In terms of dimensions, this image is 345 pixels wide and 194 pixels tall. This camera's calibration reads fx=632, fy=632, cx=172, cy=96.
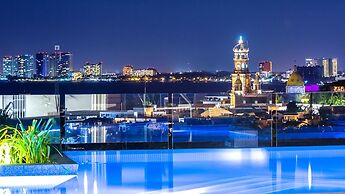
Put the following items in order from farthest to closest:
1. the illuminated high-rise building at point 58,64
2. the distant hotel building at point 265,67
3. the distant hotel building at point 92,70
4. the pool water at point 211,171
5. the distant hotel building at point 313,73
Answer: the distant hotel building at point 92,70, the illuminated high-rise building at point 58,64, the distant hotel building at point 313,73, the distant hotel building at point 265,67, the pool water at point 211,171

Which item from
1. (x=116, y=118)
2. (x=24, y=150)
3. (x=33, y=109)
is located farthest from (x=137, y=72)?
(x=24, y=150)

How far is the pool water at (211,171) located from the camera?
5.41 metres

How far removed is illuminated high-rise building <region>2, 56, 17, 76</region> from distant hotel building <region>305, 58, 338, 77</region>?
634 inches

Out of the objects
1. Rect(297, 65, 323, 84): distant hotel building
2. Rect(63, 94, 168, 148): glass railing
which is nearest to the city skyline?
Rect(297, 65, 323, 84): distant hotel building

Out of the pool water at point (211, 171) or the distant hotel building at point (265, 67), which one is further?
the distant hotel building at point (265, 67)

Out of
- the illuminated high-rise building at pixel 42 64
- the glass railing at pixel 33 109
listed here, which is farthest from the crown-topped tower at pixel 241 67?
the illuminated high-rise building at pixel 42 64

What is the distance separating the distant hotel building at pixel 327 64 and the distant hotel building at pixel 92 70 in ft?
38.7

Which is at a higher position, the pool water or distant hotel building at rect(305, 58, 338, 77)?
distant hotel building at rect(305, 58, 338, 77)

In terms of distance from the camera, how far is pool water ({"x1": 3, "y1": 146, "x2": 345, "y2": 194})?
5414 millimetres

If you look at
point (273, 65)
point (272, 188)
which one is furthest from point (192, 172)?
point (273, 65)

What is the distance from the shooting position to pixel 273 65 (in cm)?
2447

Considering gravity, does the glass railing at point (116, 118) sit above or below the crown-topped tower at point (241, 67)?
below

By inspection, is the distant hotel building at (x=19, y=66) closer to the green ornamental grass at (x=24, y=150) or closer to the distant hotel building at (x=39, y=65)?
the distant hotel building at (x=39, y=65)

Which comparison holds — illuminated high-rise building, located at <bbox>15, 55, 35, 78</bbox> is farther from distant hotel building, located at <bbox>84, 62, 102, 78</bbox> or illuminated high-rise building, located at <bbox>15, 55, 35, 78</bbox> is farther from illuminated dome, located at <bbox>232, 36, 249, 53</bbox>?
illuminated dome, located at <bbox>232, 36, 249, 53</bbox>
